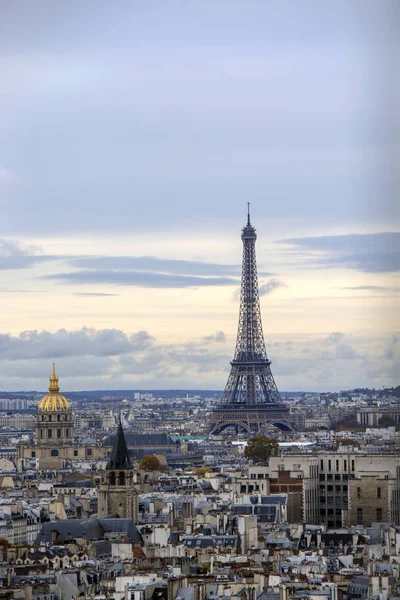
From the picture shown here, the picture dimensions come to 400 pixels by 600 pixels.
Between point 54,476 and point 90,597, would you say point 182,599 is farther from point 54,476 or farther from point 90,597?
point 54,476

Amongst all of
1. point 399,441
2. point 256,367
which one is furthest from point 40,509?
point 256,367

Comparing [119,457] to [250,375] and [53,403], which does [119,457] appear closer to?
[53,403]

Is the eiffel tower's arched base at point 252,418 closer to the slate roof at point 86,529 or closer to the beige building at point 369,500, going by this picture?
the beige building at point 369,500

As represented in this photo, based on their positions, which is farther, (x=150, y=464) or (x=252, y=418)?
(x=252, y=418)

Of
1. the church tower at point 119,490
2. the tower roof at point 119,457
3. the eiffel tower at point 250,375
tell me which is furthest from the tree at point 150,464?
the church tower at point 119,490

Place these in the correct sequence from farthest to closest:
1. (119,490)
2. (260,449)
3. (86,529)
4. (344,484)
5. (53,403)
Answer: (53,403)
(260,449)
(344,484)
(119,490)
(86,529)

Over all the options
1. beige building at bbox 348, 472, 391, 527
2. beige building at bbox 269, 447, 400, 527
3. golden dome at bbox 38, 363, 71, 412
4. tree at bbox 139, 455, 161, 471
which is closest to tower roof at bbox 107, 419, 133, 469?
beige building at bbox 269, 447, 400, 527

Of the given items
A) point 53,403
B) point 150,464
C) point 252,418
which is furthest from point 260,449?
point 252,418
